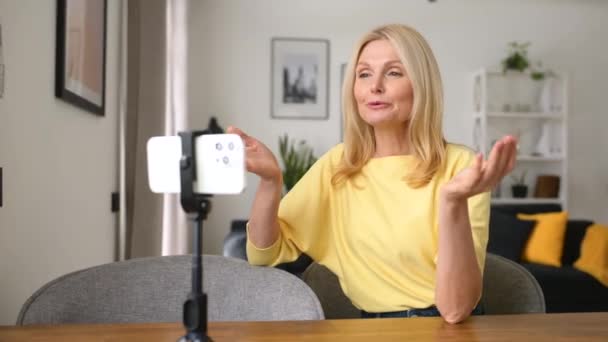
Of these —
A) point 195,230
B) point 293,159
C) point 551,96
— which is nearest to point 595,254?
point 551,96

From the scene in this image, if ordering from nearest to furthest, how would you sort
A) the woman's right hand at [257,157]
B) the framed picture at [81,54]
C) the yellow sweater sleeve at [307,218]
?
the woman's right hand at [257,157], the yellow sweater sleeve at [307,218], the framed picture at [81,54]

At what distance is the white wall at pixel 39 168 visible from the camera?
4.13 ft

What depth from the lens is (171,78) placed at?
3812 mm

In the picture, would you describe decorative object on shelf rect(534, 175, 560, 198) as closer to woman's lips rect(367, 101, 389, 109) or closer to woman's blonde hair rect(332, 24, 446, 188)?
woman's blonde hair rect(332, 24, 446, 188)

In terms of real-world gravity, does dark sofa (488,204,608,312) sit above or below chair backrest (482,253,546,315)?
below

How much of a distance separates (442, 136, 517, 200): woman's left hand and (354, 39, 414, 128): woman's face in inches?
12.9

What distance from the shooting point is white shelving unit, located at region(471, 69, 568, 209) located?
5199 mm

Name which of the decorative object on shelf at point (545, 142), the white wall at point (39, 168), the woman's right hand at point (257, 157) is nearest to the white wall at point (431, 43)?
the decorative object on shelf at point (545, 142)

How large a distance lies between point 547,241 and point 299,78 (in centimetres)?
257

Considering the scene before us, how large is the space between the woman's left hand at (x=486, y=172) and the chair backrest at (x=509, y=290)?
20.0 inches

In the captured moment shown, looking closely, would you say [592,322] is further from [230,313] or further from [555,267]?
[555,267]

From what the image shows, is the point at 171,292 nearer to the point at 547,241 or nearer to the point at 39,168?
the point at 39,168

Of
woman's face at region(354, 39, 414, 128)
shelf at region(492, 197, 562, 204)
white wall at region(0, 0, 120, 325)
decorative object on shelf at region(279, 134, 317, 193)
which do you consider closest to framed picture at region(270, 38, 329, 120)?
decorative object on shelf at region(279, 134, 317, 193)

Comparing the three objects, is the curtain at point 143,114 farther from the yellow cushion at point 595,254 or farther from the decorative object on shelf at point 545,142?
the decorative object on shelf at point 545,142
